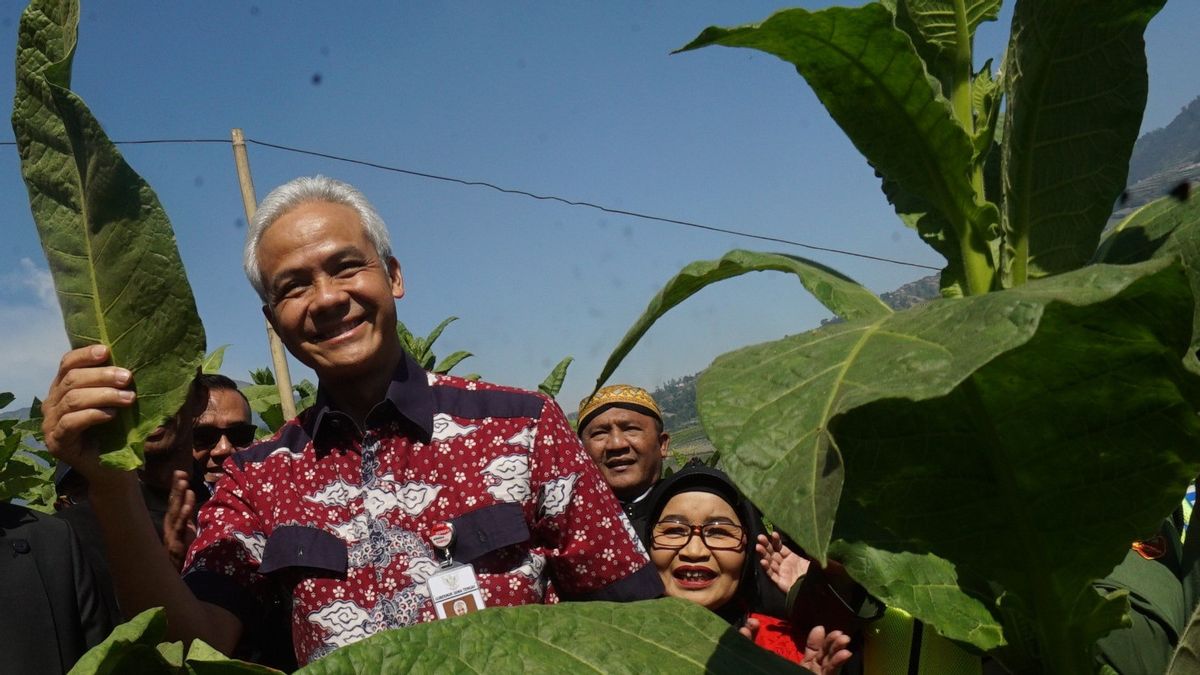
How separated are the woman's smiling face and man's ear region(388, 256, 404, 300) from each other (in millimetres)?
1566

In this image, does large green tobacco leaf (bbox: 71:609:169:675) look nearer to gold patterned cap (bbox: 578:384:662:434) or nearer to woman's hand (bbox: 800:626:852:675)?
woman's hand (bbox: 800:626:852:675)

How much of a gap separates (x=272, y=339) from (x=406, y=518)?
A: 9.39m

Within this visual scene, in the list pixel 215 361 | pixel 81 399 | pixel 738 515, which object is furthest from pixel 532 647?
pixel 215 361

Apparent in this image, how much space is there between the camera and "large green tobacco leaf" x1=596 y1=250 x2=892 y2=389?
2.29ft

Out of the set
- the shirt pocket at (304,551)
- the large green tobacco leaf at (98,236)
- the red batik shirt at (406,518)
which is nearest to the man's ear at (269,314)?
the red batik shirt at (406,518)

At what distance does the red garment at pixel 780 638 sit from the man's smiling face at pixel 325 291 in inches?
60.6

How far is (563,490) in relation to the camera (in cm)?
233

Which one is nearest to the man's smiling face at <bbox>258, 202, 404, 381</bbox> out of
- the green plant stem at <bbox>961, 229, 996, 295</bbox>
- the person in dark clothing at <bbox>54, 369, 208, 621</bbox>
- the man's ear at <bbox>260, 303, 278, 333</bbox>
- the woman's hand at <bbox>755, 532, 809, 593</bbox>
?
the man's ear at <bbox>260, 303, 278, 333</bbox>

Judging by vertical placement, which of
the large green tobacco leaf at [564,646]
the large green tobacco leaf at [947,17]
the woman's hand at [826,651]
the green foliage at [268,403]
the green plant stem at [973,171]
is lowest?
the woman's hand at [826,651]

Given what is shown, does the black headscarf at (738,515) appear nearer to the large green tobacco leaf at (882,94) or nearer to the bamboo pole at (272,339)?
the large green tobacco leaf at (882,94)

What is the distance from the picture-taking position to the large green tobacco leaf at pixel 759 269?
70 cm

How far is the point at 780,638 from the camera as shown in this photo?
321 cm

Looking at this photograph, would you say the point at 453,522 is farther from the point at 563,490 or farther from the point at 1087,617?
the point at 1087,617

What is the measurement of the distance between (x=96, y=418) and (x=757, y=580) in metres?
2.82
